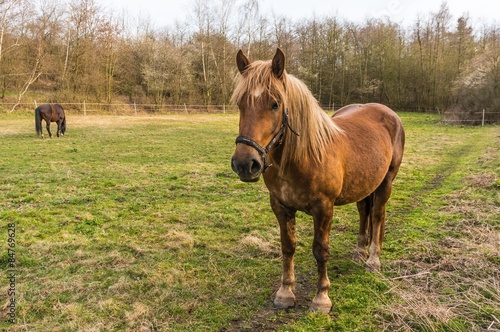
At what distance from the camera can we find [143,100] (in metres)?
35.3

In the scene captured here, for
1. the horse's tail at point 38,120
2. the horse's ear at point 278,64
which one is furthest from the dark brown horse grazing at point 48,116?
the horse's ear at point 278,64

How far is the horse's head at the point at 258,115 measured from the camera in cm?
230

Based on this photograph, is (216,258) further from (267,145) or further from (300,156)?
(267,145)

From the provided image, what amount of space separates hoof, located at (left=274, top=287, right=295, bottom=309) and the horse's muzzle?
1.42 m

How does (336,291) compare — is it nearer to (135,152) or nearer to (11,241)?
(11,241)

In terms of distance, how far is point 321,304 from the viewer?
295 cm

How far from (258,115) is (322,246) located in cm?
139

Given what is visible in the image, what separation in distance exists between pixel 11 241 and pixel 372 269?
462cm

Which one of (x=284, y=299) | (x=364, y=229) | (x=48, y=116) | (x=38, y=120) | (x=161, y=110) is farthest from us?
(x=161, y=110)

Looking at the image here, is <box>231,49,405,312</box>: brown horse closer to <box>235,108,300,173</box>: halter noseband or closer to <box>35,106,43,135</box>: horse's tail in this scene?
<box>235,108,300,173</box>: halter noseband

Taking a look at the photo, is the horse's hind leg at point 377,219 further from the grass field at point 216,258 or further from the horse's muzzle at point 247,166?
the horse's muzzle at point 247,166

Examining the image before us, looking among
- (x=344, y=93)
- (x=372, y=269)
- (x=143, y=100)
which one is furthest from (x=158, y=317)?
(x=344, y=93)

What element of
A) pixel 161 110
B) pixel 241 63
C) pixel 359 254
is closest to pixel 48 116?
pixel 241 63

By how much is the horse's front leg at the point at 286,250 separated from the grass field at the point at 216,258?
11 cm
